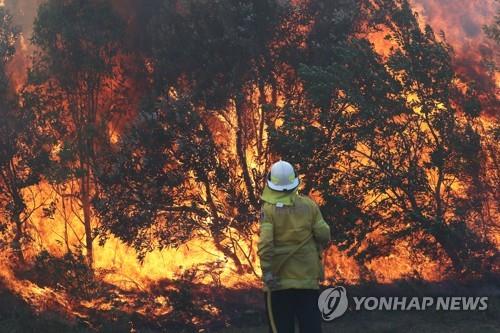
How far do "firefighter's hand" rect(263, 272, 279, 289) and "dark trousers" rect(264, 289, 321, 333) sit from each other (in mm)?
119

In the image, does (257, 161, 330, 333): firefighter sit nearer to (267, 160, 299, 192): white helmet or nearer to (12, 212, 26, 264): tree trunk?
(267, 160, 299, 192): white helmet

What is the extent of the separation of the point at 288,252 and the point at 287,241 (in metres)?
0.10

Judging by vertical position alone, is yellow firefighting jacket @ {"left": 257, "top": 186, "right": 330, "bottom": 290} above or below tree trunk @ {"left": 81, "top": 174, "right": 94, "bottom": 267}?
below

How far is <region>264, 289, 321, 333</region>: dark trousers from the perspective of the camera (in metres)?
4.70

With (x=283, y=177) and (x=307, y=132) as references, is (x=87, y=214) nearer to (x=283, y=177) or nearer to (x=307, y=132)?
(x=307, y=132)

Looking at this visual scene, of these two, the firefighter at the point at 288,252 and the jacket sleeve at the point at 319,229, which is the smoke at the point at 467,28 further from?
the firefighter at the point at 288,252

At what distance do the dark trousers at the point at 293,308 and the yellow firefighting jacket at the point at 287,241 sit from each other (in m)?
0.11

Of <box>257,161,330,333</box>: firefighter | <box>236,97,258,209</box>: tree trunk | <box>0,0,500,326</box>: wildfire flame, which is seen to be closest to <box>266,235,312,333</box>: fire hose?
<box>257,161,330,333</box>: firefighter

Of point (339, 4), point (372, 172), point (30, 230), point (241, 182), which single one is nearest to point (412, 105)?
point (372, 172)

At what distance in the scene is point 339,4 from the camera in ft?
36.1

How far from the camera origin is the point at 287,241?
4.71 m

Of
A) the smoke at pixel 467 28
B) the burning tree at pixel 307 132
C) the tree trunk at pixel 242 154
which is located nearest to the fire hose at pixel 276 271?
the burning tree at pixel 307 132

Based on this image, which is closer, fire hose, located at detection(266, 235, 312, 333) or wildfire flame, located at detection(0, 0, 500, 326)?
fire hose, located at detection(266, 235, 312, 333)

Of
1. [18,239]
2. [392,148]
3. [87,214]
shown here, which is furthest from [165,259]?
[392,148]
